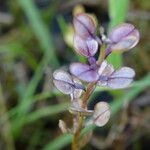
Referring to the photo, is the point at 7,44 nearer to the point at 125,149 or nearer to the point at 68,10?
the point at 68,10

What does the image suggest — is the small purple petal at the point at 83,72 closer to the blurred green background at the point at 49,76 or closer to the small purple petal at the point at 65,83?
the small purple petal at the point at 65,83

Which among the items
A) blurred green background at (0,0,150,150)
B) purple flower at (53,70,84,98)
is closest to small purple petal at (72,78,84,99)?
purple flower at (53,70,84,98)

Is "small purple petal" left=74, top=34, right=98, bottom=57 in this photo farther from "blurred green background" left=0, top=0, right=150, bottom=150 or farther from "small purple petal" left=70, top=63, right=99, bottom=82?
"blurred green background" left=0, top=0, right=150, bottom=150

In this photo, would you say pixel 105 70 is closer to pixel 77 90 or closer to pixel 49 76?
pixel 77 90

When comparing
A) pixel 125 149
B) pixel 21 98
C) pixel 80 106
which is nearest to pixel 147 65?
pixel 125 149

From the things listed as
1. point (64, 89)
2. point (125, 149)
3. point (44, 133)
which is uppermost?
point (64, 89)
